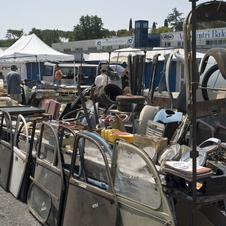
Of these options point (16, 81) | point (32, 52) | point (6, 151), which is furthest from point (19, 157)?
point (32, 52)

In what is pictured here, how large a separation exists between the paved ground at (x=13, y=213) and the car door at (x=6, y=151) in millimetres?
253

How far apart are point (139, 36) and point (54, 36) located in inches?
2961

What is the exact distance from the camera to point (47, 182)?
424cm

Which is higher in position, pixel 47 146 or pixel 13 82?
pixel 13 82

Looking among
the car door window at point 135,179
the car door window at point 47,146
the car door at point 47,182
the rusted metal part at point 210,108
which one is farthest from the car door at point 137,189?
the car door window at point 47,146

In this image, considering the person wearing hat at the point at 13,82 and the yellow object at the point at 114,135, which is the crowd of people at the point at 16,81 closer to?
the person wearing hat at the point at 13,82

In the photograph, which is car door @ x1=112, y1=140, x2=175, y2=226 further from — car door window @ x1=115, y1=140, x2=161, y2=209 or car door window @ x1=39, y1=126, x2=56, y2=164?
car door window @ x1=39, y1=126, x2=56, y2=164

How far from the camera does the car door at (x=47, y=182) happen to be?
13.1 feet

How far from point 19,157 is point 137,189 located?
2.40 metres

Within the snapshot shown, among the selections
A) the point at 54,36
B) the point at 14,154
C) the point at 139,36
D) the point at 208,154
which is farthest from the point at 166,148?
the point at 54,36

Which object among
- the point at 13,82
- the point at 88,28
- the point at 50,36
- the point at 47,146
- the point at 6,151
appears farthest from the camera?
the point at 50,36

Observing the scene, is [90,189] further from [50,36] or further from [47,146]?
[50,36]

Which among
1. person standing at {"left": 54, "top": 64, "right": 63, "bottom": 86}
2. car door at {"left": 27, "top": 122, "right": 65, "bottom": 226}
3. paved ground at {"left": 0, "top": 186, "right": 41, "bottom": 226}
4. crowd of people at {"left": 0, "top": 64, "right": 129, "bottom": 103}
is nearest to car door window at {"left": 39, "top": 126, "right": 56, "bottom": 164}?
car door at {"left": 27, "top": 122, "right": 65, "bottom": 226}

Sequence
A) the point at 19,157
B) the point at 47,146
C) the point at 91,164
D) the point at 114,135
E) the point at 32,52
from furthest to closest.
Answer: the point at 32,52 < the point at 19,157 < the point at 114,135 < the point at 47,146 < the point at 91,164
